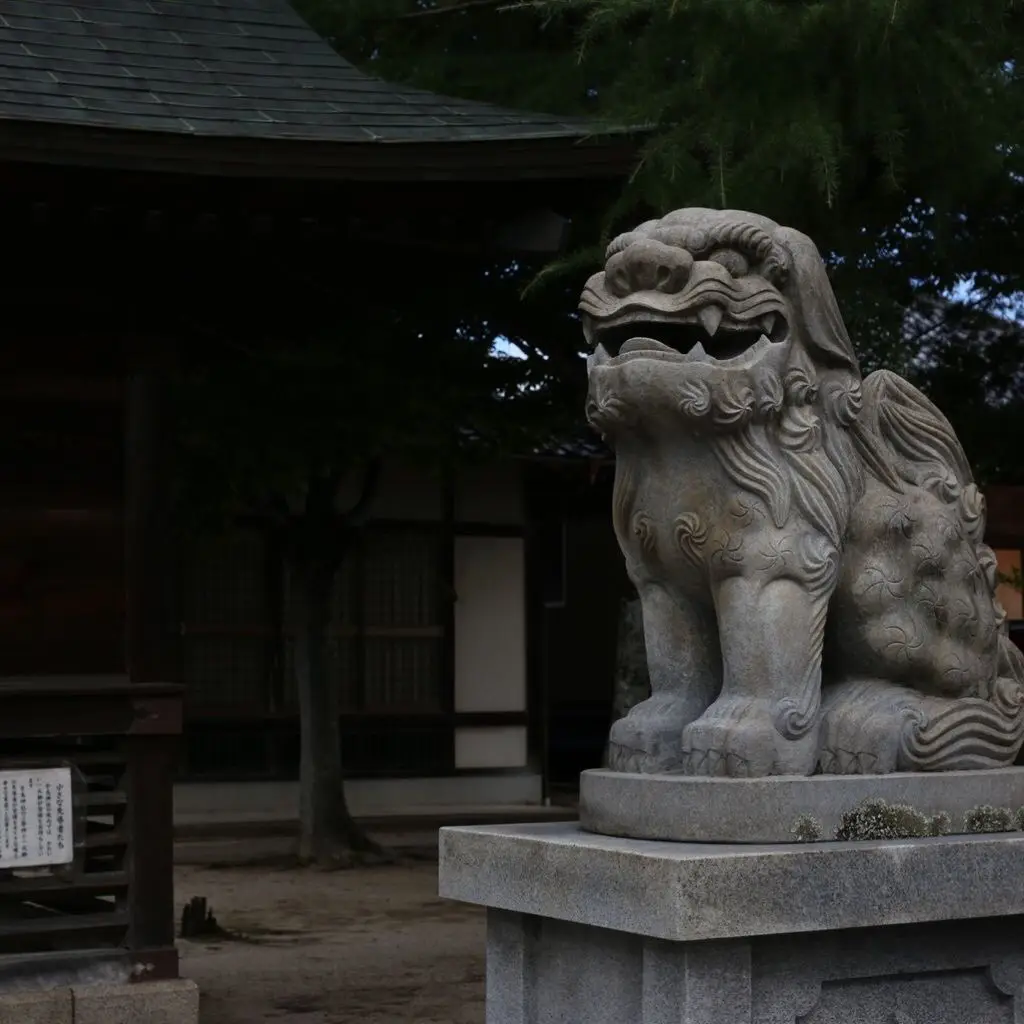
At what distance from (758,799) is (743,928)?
13.4 inches

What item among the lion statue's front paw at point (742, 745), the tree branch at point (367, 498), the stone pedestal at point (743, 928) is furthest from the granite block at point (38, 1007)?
the tree branch at point (367, 498)

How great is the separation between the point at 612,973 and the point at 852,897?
0.61m

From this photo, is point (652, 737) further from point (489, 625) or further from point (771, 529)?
point (489, 625)

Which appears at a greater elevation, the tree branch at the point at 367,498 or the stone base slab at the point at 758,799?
the tree branch at the point at 367,498

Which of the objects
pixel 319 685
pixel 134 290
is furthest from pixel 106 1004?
pixel 319 685

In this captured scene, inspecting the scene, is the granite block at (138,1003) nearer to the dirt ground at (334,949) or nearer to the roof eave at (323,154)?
the dirt ground at (334,949)

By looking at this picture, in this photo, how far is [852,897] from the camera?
4078mm

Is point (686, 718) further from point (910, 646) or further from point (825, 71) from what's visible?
point (825, 71)

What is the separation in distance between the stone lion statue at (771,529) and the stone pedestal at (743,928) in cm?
29

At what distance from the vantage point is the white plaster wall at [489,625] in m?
16.2

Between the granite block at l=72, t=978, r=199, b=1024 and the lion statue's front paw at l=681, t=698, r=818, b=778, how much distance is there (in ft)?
11.5

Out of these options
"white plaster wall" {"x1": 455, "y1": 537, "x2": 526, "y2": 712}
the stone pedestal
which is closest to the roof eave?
the stone pedestal

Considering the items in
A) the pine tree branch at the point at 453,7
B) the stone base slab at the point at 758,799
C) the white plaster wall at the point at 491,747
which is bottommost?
the white plaster wall at the point at 491,747

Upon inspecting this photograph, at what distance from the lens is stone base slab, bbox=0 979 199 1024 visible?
22.3 feet
